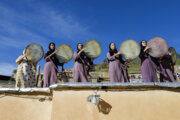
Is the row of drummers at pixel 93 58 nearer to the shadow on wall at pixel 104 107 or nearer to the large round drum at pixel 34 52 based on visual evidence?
the large round drum at pixel 34 52

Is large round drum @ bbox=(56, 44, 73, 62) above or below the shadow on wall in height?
above

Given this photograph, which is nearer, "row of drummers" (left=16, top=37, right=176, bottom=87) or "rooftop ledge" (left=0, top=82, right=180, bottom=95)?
"rooftop ledge" (left=0, top=82, right=180, bottom=95)

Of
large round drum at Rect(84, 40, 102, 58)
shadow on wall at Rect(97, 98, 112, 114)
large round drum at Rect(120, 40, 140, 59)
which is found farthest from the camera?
large round drum at Rect(84, 40, 102, 58)

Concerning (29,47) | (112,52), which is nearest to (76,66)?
(112,52)

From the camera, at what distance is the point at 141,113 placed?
156 inches

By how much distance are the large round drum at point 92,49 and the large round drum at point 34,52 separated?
1527 millimetres

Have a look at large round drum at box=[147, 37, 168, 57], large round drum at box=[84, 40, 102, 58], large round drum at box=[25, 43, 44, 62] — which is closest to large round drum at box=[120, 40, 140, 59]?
large round drum at box=[147, 37, 168, 57]

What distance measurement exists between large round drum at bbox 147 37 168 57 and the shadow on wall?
2597 millimetres

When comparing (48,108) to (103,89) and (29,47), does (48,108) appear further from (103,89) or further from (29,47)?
(29,47)

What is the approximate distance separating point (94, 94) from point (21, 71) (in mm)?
3004

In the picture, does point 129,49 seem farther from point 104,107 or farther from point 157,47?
point 104,107

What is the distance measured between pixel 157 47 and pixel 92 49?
213 cm

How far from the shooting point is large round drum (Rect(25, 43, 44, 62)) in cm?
561

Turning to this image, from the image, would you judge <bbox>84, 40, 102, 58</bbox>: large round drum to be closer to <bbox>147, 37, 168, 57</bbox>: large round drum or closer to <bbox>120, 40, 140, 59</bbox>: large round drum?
<bbox>120, 40, 140, 59</bbox>: large round drum
